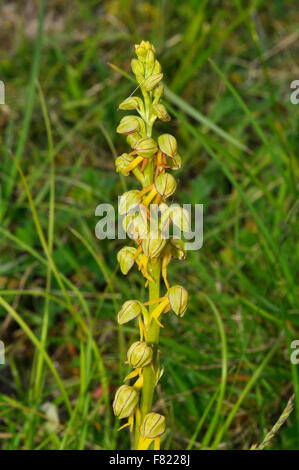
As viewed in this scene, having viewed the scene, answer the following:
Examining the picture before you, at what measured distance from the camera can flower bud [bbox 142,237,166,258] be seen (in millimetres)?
1081

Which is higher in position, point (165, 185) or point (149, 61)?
point (149, 61)

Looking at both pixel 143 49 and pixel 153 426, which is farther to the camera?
pixel 153 426

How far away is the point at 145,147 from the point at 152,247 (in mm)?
175

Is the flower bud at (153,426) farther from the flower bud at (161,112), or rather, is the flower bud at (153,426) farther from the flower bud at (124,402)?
the flower bud at (161,112)

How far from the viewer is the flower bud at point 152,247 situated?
3.55 feet

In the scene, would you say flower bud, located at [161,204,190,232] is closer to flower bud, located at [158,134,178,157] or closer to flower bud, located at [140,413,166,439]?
flower bud, located at [158,134,178,157]

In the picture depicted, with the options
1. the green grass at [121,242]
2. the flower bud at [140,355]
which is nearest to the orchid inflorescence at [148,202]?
the flower bud at [140,355]

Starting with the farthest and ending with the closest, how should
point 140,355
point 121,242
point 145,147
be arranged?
1. point 121,242
2. point 140,355
3. point 145,147

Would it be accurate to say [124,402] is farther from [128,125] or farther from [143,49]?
[143,49]

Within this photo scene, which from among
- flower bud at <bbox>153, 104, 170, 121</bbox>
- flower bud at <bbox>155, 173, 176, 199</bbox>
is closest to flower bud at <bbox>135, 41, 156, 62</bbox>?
flower bud at <bbox>153, 104, 170, 121</bbox>

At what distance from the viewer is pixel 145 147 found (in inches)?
41.1

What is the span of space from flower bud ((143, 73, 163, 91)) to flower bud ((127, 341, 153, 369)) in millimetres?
472

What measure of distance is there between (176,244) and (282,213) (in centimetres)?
99

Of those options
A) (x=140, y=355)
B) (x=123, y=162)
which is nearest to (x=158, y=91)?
(x=123, y=162)
